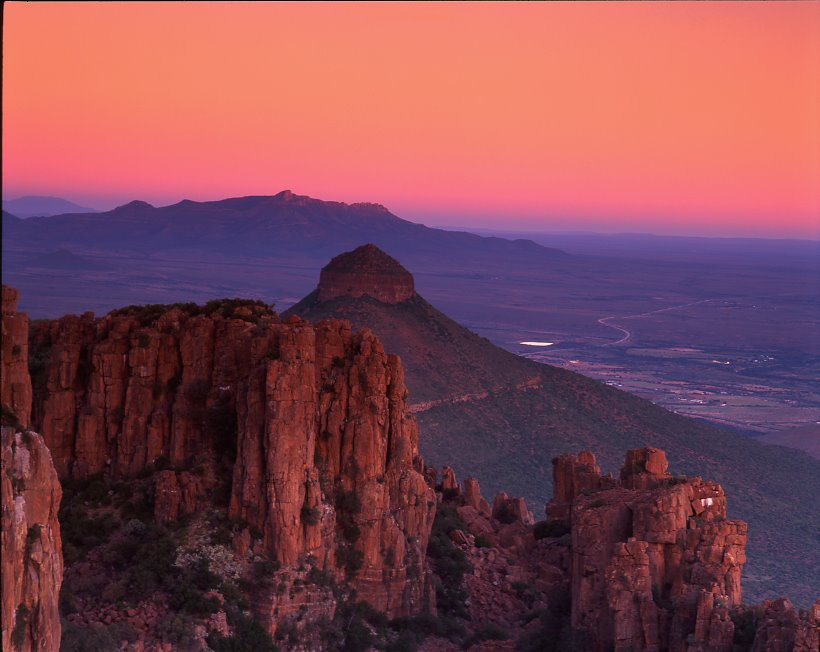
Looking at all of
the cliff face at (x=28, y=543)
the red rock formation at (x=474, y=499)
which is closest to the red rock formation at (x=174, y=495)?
the cliff face at (x=28, y=543)

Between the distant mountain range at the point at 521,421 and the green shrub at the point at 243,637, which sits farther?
the distant mountain range at the point at 521,421

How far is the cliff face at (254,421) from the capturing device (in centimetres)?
4538

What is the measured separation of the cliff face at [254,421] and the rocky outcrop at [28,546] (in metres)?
14.9

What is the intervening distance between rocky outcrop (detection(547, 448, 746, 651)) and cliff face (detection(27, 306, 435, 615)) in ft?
20.6

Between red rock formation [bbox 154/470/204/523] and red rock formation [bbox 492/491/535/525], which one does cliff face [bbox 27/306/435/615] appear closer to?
red rock formation [bbox 154/470/204/523]

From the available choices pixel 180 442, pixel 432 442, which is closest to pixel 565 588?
pixel 180 442

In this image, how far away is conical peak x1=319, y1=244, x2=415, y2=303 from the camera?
10519 cm

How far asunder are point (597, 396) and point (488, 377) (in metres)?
10.2

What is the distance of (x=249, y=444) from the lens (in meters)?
45.0

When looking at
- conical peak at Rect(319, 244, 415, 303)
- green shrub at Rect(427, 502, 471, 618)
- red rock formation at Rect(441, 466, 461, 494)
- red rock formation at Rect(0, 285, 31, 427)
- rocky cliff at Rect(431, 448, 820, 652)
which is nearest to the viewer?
red rock formation at Rect(0, 285, 31, 427)

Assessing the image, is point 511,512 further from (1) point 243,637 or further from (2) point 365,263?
(2) point 365,263

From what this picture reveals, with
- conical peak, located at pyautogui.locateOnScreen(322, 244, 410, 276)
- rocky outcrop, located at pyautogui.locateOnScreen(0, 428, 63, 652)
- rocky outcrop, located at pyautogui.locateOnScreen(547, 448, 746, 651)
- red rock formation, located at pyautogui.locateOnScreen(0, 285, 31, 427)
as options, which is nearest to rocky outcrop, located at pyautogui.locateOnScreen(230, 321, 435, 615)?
rocky outcrop, located at pyautogui.locateOnScreen(547, 448, 746, 651)

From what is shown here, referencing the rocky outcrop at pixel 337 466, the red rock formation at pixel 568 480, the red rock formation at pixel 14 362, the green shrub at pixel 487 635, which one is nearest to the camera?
the red rock formation at pixel 14 362

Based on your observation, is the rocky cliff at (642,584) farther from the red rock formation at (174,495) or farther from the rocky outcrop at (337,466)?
the red rock formation at (174,495)
